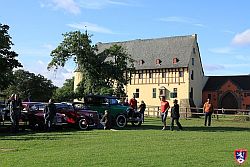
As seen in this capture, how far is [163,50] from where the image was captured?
79.6m

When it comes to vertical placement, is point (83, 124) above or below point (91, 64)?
below

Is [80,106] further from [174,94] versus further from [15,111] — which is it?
[174,94]

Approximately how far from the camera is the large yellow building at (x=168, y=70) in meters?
75.4

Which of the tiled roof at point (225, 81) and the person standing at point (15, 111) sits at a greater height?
the tiled roof at point (225, 81)

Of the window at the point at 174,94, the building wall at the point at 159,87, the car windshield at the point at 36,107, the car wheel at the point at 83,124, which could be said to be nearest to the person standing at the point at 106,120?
the car wheel at the point at 83,124

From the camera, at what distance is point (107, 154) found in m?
13.3

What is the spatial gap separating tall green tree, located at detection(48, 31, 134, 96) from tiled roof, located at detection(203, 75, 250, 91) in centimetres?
3296

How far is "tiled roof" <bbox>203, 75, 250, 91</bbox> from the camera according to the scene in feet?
264

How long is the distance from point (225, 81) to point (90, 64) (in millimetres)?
39158

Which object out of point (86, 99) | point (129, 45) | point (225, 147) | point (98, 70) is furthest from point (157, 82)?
point (225, 147)

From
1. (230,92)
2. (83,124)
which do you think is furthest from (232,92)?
(83,124)

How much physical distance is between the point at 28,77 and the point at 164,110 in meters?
72.5

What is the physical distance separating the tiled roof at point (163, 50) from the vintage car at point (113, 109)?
154 ft

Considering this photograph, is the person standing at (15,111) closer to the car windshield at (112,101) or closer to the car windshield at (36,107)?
the car windshield at (36,107)
